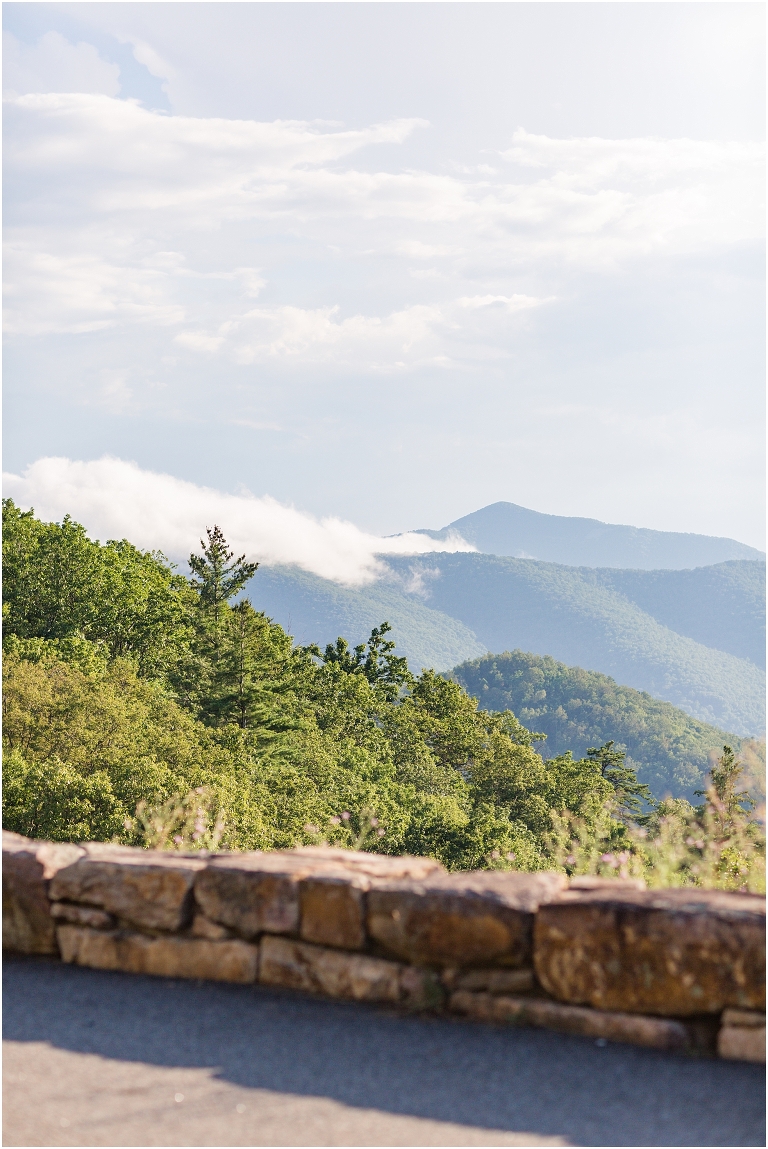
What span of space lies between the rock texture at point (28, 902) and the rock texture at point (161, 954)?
10cm

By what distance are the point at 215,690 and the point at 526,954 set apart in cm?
3621

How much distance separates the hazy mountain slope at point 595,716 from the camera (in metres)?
126

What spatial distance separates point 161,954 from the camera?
4.67 meters

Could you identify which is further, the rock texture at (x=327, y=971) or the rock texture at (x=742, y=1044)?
the rock texture at (x=327, y=971)

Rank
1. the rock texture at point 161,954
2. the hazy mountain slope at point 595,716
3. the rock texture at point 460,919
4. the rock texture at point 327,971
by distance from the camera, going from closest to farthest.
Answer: the rock texture at point 460,919, the rock texture at point 327,971, the rock texture at point 161,954, the hazy mountain slope at point 595,716

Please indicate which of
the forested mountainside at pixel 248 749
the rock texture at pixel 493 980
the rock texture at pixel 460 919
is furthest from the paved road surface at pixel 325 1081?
the forested mountainside at pixel 248 749

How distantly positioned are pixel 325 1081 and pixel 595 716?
144755mm

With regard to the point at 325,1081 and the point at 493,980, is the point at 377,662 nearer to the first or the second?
the point at 493,980

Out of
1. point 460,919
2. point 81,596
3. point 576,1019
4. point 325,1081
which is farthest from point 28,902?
point 81,596

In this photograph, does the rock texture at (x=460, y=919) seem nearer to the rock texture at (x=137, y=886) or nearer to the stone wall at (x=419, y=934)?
the stone wall at (x=419, y=934)

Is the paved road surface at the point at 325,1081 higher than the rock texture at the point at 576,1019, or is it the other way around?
the rock texture at the point at 576,1019

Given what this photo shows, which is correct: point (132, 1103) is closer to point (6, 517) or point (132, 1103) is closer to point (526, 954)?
point (526, 954)

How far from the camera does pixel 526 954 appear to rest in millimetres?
4129

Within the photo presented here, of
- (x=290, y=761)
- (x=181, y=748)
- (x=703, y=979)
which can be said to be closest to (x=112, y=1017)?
(x=703, y=979)
